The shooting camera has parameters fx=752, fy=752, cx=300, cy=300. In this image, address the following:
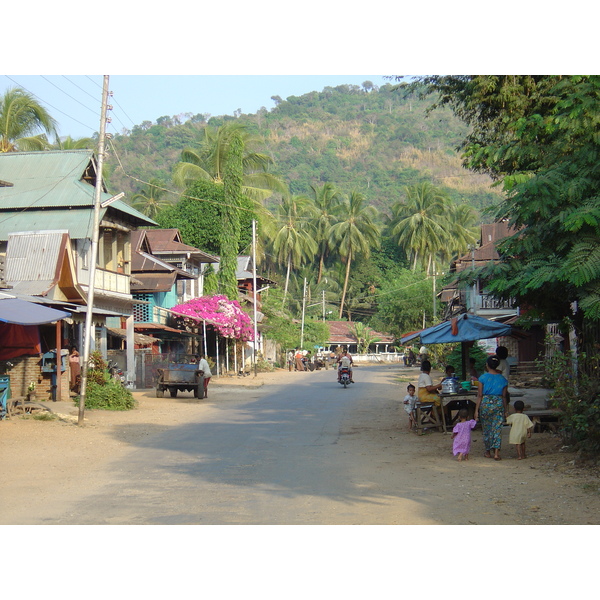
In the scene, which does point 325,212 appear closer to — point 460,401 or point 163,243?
point 163,243

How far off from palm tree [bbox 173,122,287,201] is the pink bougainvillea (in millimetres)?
14235

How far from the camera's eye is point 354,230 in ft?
268

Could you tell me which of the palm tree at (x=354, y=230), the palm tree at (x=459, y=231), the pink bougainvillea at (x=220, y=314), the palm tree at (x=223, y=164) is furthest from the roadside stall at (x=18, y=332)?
the palm tree at (x=459, y=231)

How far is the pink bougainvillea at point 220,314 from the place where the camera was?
4106 cm

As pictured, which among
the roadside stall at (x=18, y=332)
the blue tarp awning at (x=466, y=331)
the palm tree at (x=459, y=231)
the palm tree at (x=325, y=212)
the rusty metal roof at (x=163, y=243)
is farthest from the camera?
the palm tree at (x=459, y=231)

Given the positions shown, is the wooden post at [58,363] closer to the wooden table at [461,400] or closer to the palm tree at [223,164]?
the wooden table at [461,400]

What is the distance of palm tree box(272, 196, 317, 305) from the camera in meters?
75.4

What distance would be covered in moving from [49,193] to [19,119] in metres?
13.2

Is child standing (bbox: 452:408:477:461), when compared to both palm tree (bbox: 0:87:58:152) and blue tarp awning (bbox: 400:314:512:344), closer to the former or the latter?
blue tarp awning (bbox: 400:314:512:344)

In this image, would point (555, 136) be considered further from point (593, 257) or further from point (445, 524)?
point (445, 524)

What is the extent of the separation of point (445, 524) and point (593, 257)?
4.46 metres

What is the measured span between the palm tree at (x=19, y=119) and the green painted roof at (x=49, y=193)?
9374 millimetres

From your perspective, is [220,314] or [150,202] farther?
[150,202]

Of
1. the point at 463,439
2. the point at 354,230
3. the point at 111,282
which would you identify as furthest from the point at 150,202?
the point at 463,439
